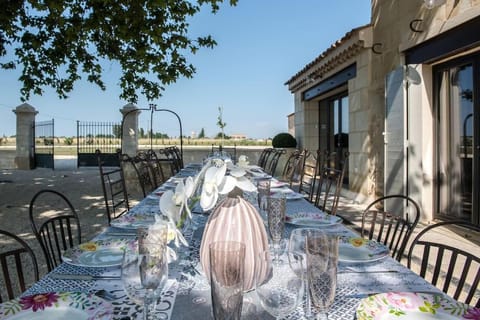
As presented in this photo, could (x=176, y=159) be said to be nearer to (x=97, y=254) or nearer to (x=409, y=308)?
(x=97, y=254)

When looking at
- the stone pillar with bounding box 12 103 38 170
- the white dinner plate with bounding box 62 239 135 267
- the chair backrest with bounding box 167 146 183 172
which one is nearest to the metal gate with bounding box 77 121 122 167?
the stone pillar with bounding box 12 103 38 170

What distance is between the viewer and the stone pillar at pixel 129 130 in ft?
29.5

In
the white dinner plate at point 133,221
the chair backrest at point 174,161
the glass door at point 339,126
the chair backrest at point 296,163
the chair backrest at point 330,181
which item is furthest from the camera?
the glass door at point 339,126

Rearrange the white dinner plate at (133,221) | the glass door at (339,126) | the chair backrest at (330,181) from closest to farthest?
the white dinner plate at (133,221), the chair backrest at (330,181), the glass door at (339,126)

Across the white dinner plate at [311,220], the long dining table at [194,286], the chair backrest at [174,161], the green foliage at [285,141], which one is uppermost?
the green foliage at [285,141]

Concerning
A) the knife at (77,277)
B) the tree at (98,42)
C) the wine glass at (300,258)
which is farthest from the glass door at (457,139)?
the knife at (77,277)

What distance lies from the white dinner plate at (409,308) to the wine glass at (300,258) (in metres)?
0.12

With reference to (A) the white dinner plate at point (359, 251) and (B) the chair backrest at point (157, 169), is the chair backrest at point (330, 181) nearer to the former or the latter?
(A) the white dinner plate at point (359, 251)

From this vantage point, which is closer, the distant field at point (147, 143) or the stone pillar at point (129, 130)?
the stone pillar at point (129, 130)

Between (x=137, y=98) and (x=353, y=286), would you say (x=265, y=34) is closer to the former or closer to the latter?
(x=137, y=98)

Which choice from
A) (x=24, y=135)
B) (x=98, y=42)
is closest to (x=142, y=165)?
(x=98, y=42)

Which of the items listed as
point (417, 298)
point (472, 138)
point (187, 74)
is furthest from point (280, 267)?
point (187, 74)

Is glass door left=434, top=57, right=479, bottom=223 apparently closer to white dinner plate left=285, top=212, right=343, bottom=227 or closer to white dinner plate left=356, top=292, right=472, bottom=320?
white dinner plate left=285, top=212, right=343, bottom=227

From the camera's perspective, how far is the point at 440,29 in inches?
142
